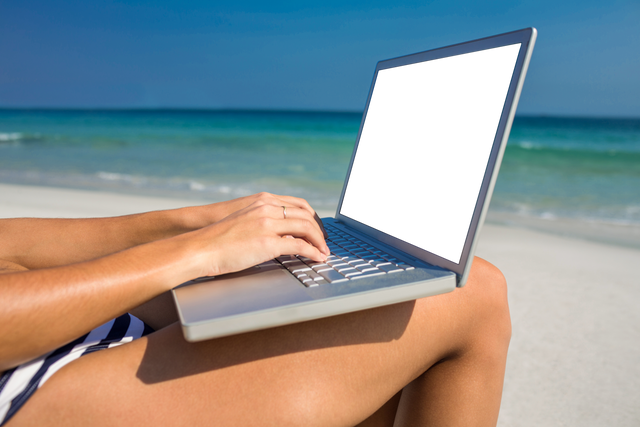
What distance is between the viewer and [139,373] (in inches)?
23.0

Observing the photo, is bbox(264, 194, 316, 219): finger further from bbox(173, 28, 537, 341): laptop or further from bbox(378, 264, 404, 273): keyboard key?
bbox(378, 264, 404, 273): keyboard key

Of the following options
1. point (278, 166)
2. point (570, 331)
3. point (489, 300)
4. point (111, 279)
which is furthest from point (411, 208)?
point (278, 166)

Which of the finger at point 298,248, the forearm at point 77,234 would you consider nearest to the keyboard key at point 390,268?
the finger at point 298,248

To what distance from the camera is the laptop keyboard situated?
2.30 ft

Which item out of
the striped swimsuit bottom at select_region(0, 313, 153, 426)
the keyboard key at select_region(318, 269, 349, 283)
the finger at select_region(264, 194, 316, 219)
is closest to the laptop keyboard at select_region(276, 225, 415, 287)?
the keyboard key at select_region(318, 269, 349, 283)

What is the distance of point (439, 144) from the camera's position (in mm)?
866

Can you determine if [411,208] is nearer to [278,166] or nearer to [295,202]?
[295,202]

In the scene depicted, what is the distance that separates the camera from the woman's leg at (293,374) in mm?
562

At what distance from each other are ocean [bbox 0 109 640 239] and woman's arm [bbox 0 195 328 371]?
3.92 meters

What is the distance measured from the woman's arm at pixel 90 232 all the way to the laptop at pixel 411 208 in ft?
0.68

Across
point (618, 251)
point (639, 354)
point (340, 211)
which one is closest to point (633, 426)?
point (639, 354)

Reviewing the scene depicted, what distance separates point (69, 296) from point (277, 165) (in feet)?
29.5

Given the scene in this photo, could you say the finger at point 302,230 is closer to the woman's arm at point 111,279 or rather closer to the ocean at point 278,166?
the woman's arm at point 111,279

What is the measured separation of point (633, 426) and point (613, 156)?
12.5 meters
